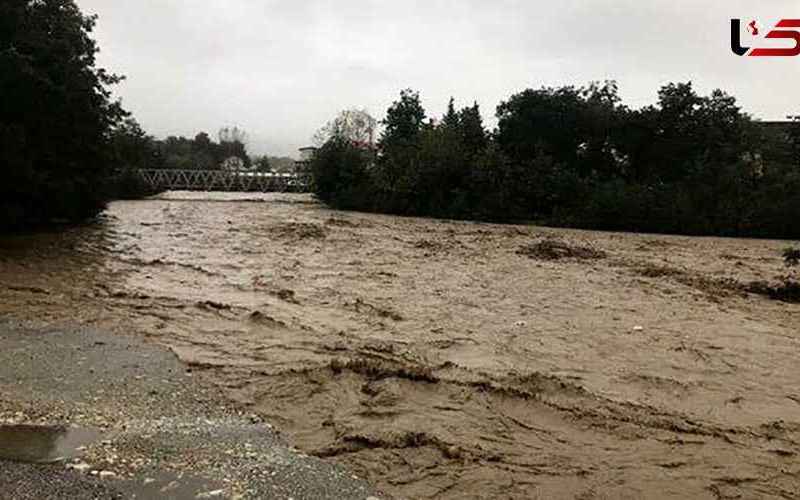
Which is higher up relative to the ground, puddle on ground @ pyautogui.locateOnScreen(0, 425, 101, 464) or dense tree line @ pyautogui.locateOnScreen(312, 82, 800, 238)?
dense tree line @ pyautogui.locateOnScreen(312, 82, 800, 238)

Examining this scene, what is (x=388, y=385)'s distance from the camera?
25.3 ft

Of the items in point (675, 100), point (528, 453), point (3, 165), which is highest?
point (675, 100)

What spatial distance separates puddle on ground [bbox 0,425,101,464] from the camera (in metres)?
5.20

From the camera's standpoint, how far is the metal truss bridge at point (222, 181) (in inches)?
2553

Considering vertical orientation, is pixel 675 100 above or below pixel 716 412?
above

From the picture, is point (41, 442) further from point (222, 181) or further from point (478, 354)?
point (222, 181)

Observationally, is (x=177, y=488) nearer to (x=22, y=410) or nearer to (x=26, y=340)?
Answer: (x=22, y=410)

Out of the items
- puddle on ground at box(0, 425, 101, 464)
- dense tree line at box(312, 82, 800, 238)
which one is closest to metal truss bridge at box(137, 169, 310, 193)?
dense tree line at box(312, 82, 800, 238)

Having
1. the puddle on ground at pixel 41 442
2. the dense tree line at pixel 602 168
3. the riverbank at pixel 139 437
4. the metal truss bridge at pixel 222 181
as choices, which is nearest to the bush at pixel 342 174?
the dense tree line at pixel 602 168

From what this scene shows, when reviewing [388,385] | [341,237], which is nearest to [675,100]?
[341,237]

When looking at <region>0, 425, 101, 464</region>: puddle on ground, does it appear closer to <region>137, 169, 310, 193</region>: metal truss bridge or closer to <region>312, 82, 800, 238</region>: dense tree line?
<region>312, 82, 800, 238</region>: dense tree line

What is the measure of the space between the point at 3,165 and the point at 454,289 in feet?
44.4

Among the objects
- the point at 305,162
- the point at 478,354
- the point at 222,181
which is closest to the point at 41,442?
the point at 478,354

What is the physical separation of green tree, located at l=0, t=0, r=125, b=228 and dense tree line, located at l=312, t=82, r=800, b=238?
21.6m
